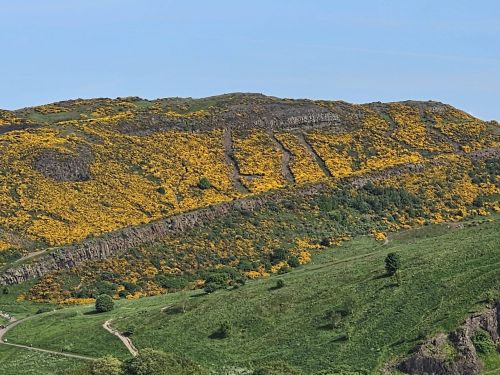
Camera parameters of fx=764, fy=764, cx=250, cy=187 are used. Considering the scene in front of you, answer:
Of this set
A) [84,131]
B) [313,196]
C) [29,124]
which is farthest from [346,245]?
[29,124]

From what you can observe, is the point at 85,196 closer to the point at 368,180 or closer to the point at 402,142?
the point at 368,180

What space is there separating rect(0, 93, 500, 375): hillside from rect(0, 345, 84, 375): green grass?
13.7 inches

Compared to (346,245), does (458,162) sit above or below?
above

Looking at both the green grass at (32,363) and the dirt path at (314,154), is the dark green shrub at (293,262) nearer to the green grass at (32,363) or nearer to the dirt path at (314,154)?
the green grass at (32,363)

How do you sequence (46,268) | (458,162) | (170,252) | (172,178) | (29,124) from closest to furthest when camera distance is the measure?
1. (46,268)
2. (170,252)
3. (172,178)
4. (458,162)
5. (29,124)

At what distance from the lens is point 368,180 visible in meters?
134

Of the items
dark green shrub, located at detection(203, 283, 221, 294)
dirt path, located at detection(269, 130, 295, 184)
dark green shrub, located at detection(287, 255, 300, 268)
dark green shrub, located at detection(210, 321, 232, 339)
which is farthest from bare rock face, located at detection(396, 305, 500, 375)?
dirt path, located at detection(269, 130, 295, 184)

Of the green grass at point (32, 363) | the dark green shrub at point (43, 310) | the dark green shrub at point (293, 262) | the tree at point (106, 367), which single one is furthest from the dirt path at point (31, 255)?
the tree at point (106, 367)

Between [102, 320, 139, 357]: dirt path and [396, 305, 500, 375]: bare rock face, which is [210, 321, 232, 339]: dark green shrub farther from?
[396, 305, 500, 375]: bare rock face

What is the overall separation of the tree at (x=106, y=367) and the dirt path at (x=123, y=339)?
1127cm

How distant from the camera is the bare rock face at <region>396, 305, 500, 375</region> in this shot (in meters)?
58.9

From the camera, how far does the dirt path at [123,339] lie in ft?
225

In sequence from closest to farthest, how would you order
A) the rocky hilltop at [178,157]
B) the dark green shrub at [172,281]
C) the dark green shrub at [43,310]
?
1. the dark green shrub at [43,310]
2. the dark green shrub at [172,281]
3. the rocky hilltop at [178,157]

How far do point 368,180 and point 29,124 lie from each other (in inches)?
2711
